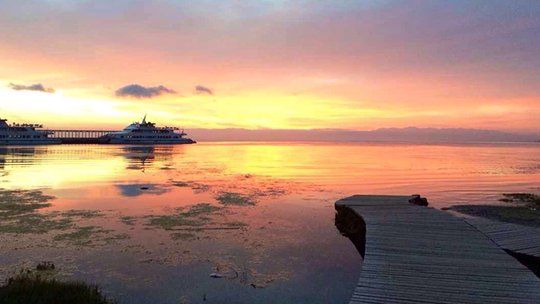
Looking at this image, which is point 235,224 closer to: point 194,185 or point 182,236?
point 182,236

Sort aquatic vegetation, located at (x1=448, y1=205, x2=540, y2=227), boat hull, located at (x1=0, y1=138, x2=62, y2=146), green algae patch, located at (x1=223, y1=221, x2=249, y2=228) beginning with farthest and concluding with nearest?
boat hull, located at (x1=0, y1=138, x2=62, y2=146)
aquatic vegetation, located at (x1=448, y1=205, x2=540, y2=227)
green algae patch, located at (x1=223, y1=221, x2=249, y2=228)

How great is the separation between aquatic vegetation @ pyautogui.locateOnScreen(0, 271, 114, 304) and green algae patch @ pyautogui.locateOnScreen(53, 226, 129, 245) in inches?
172

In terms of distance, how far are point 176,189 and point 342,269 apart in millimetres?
18841

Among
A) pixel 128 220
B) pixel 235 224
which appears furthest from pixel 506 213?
pixel 128 220

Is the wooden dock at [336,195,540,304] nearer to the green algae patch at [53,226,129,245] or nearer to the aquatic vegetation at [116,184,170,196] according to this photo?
the green algae patch at [53,226,129,245]

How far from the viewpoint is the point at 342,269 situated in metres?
12.2

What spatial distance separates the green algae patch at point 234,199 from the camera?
23.4m

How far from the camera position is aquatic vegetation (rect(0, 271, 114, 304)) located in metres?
8.46

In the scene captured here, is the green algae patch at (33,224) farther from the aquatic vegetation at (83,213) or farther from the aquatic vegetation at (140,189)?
the aquatic vegetation at (140,189)

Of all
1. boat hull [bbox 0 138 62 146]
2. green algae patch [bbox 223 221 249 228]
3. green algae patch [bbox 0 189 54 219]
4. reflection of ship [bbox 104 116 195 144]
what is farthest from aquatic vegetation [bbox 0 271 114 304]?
reflection of ship [bbox 104 116 195 144]

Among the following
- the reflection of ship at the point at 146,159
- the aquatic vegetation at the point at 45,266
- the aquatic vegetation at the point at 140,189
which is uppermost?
the aquatic vegetation at the point at 45,266

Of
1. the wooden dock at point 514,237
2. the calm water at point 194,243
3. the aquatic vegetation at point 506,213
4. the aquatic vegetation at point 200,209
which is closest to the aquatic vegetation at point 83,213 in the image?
the calm water at point 194,243

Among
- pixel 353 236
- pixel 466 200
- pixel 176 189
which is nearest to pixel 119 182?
pixel 176 189

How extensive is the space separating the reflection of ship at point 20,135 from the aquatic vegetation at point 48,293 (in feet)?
418
